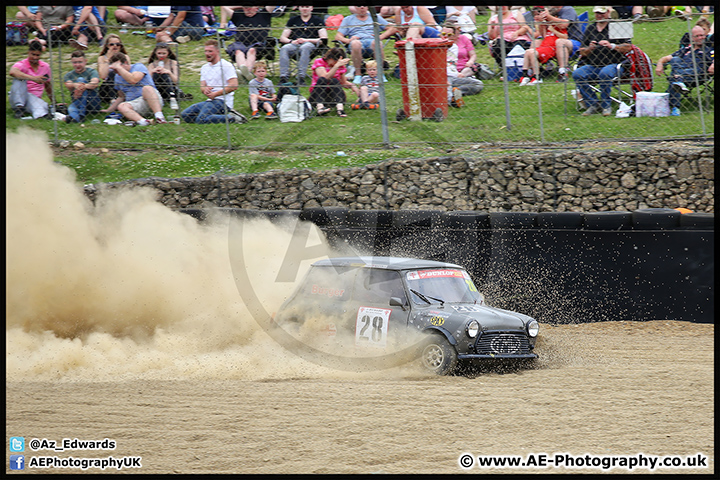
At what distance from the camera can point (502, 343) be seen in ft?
21.3

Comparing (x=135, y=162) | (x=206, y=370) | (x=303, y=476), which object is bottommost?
(x=206, y=370)

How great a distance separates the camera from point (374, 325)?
6641mm

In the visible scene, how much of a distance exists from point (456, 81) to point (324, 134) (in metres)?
2.41

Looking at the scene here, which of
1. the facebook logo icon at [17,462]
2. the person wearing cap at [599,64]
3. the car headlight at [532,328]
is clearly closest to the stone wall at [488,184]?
the person wearing cap at [599,64]

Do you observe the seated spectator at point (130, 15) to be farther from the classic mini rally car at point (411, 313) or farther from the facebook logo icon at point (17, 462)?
the facebook logo icon at point (17, 462)

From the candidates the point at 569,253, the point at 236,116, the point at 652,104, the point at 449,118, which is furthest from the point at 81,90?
the point at 652,104

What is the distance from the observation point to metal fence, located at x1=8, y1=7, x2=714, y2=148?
10328 mm

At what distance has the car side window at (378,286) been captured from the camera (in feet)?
22.3

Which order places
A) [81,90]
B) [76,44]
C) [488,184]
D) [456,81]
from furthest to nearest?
1. [456,81]
2. [81,90]
3. [76,44]
4. [488,184]

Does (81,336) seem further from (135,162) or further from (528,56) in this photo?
(528,56)

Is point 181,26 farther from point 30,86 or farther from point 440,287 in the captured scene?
point 440,287

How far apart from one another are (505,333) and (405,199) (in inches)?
155

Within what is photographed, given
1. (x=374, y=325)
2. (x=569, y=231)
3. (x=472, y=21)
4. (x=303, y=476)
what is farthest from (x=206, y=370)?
(x=472, y=21)

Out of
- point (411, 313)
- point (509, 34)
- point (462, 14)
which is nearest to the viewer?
point (411, 313)
